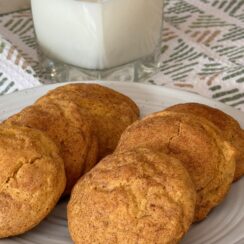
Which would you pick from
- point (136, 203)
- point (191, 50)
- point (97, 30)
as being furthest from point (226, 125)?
point (191, 50)

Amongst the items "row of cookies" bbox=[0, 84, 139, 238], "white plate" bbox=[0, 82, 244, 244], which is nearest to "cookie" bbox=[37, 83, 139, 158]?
"row of cookies" bbox=[0, 84, 139, 238]

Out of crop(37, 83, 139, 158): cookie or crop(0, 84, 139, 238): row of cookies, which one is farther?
crop(37, 83, 139, 158): cookie

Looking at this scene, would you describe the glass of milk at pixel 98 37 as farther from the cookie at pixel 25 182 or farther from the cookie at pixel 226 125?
the cookie at pixel 25 182

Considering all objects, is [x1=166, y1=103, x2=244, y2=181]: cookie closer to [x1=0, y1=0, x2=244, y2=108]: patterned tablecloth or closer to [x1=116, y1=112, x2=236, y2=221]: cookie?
[x1=116, y1=112, x2=236, y2=221]: cookie

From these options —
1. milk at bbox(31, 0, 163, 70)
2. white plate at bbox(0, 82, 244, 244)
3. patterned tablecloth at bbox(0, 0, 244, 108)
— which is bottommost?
patterned tablecloth at bbox(0, 0, 244, 108)

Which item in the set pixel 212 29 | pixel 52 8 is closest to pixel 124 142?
pixel 52 8

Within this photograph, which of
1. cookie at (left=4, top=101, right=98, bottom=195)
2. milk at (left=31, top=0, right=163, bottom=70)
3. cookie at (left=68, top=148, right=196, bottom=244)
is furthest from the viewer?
milk at (left=31, top=0, right=163, bottom=70)

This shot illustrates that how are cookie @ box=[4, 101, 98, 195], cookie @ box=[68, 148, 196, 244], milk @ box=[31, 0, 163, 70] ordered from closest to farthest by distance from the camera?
cookie @ box=[68, 148, 196, 244], cookie @ box=[4, 101, 98, 195], milk @ box=[31, 0, 163, 70]

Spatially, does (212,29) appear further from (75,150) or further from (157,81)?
(75,150)

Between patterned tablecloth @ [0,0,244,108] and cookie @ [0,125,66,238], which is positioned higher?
cookie @ [0,125,66,238]
